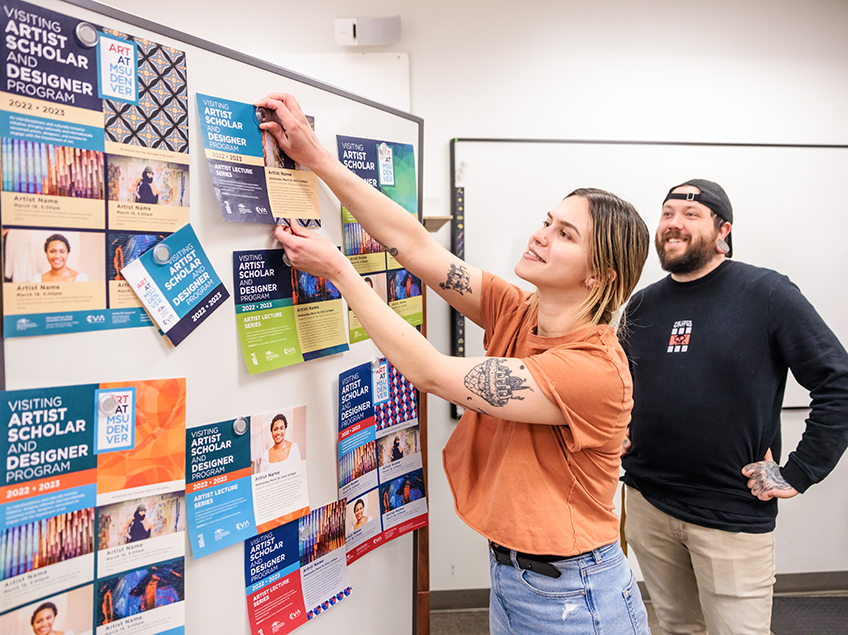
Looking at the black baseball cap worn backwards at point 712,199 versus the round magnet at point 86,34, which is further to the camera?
the black baseball cap worn backwards at point 712,199

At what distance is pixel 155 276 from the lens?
0.81 metres

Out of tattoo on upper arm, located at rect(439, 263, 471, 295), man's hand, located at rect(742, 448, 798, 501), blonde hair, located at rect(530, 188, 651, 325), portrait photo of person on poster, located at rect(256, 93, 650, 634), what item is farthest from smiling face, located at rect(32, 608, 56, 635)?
man's hand, located at rect(742, 448, 798, 501)

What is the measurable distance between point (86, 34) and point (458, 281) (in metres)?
0.86

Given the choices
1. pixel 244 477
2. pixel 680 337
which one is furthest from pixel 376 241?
pixel 680 337

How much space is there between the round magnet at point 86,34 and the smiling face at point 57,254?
300 mm

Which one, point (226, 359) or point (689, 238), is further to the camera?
point (689, 238)

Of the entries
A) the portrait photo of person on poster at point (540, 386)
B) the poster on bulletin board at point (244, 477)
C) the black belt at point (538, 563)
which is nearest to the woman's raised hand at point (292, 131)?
the portrait photo of person on poster at point (540, 386)

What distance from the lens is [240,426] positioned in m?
0.94

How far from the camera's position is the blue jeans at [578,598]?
3.30 ft

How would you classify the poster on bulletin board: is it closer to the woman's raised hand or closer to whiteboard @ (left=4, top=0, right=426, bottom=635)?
whiteboard @ (left=4, top=0, right=426, bottom=635)

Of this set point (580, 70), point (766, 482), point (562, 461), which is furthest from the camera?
point (580, 70)

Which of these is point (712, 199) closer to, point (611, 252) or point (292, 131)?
point (611, 252)

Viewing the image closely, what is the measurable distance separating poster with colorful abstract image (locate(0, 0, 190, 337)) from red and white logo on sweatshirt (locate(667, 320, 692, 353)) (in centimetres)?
153

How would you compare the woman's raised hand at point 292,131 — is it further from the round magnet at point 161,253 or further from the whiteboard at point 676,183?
the whiteboard at point 676,183
